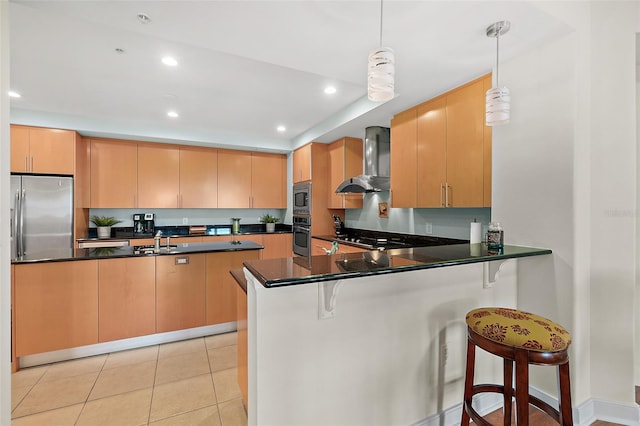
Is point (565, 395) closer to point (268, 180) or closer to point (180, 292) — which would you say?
point (180, 292)

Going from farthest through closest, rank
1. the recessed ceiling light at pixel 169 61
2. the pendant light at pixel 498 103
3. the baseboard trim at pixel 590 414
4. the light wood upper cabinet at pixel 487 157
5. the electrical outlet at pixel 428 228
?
the electrical outlet at pixel 428 228 < the recessed ceiling light at pixel 169 61 < the light wood upper cabinet at pixel 487 157 < the baseboard trim at pixel 590 414 < the pendant light at pixel 498 103

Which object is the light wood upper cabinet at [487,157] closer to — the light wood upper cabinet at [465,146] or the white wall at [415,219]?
the light wood upper cabinet at [465,146]

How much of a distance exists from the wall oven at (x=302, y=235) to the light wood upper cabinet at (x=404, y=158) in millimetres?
1844

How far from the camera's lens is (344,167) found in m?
4.29

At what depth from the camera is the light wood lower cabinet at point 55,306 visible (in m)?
2.38

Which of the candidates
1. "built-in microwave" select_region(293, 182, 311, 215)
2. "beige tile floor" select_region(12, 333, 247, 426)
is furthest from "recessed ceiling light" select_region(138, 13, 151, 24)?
"built-in microwave" select_region(293, 182, 311, 215)

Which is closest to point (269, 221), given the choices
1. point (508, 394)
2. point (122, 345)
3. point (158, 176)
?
point (158, 176)

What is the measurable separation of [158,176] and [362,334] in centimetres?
431

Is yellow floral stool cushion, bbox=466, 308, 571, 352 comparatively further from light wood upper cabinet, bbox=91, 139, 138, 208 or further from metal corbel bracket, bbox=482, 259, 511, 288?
light wood upper cabinet, bbox=91, 139, 138, 208

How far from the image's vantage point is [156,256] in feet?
9.15

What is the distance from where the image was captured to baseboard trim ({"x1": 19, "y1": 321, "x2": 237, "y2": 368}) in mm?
2458

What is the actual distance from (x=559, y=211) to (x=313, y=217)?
3202 millimetres

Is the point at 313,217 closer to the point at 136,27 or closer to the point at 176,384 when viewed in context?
the point at 176,384

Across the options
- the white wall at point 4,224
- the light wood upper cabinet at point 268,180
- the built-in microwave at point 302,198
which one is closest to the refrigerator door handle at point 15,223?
the light wood upper cabinet at point 268,180
